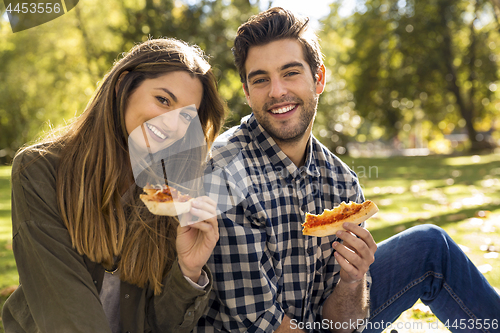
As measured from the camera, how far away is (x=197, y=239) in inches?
91.2

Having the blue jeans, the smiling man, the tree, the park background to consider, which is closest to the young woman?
the smiling man

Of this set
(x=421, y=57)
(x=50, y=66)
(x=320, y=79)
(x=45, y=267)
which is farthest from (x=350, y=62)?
(x=45, y=267)

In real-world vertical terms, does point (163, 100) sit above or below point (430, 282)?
above

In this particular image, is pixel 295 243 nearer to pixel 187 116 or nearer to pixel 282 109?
pixel 282 109

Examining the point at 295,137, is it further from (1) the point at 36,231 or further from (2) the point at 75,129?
(1) the point at 36,231

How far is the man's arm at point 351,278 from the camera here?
2445mm

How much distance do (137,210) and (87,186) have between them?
1.09 ft


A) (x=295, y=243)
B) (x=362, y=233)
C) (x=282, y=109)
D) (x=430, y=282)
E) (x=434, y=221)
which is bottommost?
(x=434, y=221)

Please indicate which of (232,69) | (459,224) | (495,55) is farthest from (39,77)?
(495,55)

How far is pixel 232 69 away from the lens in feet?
37.9

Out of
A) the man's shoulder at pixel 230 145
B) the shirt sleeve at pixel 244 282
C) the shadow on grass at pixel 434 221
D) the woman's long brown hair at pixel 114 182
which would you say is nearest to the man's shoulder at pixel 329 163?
the man's shoulder at pixel 230 145

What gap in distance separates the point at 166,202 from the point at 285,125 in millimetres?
1053

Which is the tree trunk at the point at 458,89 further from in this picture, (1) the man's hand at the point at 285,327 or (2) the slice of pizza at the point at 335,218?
(1) the man's hand at the point at 285,327

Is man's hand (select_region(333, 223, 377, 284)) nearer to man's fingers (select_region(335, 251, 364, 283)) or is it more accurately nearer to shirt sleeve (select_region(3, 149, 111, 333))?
man's fingers (select_region(335, 251, 364, 283))
